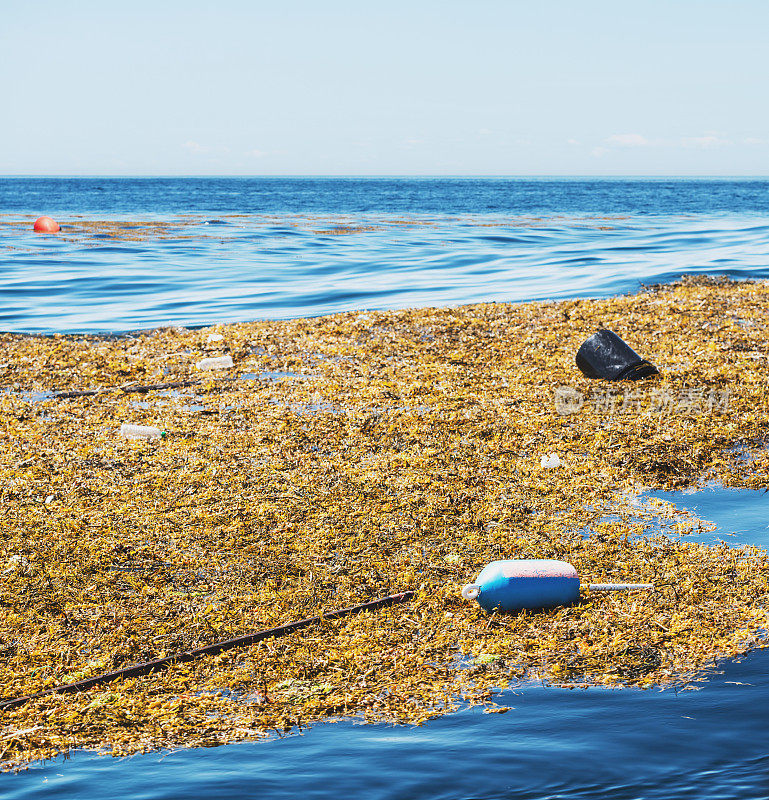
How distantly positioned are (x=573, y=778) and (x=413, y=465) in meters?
4.21

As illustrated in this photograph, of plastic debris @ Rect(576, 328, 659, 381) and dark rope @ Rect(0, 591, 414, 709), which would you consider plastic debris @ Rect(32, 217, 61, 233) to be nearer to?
plastic debris @ Rect(576, 328, 659, 381)

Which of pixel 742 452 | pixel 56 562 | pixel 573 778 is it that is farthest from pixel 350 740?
pixel 742 452

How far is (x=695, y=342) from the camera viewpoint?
39.1ft

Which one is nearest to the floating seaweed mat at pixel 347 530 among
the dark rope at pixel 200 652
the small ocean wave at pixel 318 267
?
the dark rope at pixel 200 652

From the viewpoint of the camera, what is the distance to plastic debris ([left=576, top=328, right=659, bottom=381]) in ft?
33.5

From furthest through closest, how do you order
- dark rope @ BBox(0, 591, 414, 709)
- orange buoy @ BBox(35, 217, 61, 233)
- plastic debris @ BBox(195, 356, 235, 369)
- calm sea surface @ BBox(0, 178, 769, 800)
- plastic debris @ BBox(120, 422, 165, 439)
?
orange buoy @ BBox(35, 217, 61, 233)
plastic debris @ BBox(195, 356, 235, 369)
plastic debris @ BBox(120, 422, 165, 439)
dark rope @ BBox(0, 591, 414, 709)
calm sea surface @ BBox(0, 178, 769, 800)

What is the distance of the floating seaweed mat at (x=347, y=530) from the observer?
4.52 m

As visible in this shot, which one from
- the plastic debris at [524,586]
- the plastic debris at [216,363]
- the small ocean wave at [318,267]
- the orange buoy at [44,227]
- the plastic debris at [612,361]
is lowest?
the plastic debris at [524,586]

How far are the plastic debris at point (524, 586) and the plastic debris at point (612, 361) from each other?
211 inches

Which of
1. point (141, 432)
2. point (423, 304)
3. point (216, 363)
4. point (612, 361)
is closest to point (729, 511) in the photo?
point (612, 361)

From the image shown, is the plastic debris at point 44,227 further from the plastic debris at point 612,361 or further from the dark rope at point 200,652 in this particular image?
the dark rope at point 200,652

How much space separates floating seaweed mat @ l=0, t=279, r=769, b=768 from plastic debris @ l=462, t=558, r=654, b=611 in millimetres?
92

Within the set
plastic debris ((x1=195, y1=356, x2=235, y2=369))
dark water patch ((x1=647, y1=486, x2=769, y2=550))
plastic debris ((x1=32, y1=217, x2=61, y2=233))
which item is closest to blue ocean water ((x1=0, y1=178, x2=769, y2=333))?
plastic debris ((x1=32, y1=217, x2=61, y2=233))

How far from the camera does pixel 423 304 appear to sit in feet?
58.5
